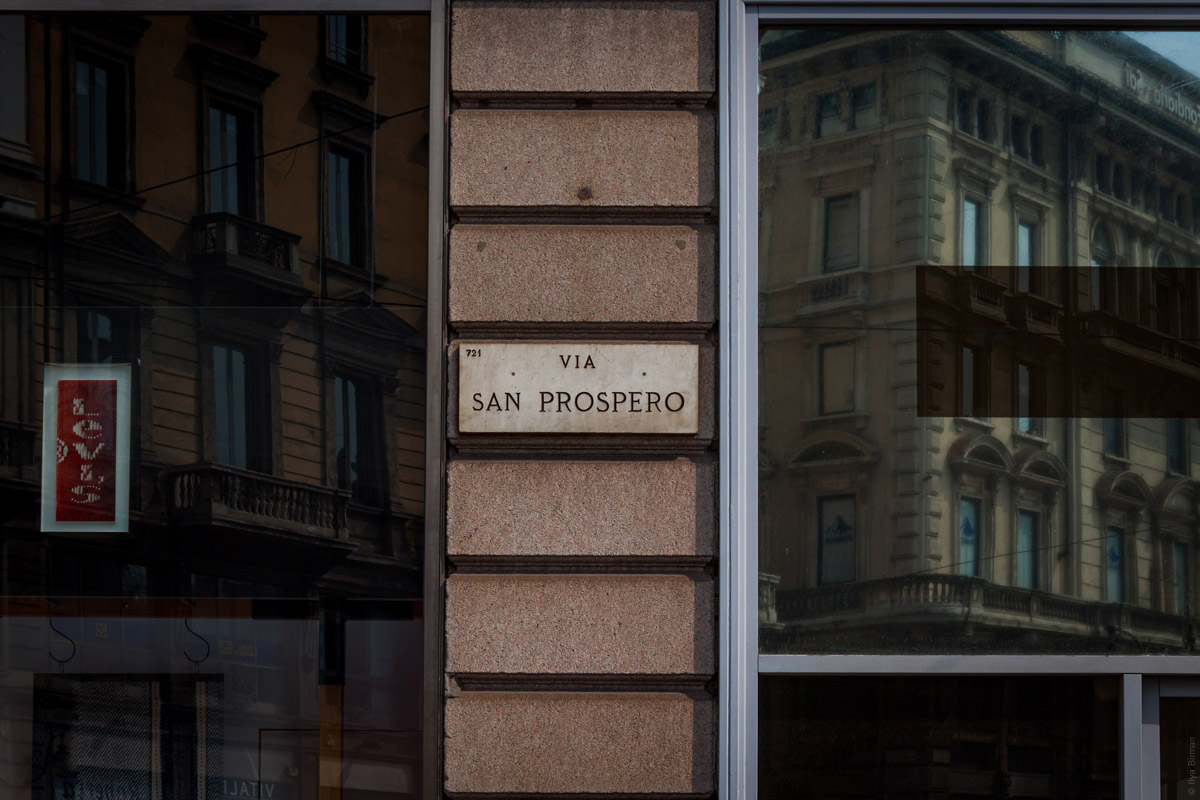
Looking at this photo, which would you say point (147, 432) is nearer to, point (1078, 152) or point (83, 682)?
point (83, 682)

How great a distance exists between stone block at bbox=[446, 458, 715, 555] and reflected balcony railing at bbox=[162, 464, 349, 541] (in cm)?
68

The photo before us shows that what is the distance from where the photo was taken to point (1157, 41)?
750 centimetres

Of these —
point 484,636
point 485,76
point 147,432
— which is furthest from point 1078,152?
point 147,432

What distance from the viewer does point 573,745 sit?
689 centimetres

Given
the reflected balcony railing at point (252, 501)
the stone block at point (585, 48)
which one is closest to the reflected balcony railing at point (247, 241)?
the reflected balcony railing at point (252, 501)

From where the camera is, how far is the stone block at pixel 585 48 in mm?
7219

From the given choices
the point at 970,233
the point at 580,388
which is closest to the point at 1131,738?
the point at 970,233

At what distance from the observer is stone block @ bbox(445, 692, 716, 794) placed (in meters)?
6.89

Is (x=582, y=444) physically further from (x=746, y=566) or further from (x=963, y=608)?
(x=963, y=608)

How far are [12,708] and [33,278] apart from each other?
2113 millimetres

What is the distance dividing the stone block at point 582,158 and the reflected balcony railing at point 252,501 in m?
1.62

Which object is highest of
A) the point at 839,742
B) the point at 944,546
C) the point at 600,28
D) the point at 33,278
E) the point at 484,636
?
the point at 600,28

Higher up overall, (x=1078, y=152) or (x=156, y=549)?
(x=1078, y=152)

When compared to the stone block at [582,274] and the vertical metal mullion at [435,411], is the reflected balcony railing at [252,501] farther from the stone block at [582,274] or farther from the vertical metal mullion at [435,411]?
the stone block at [582,274]
